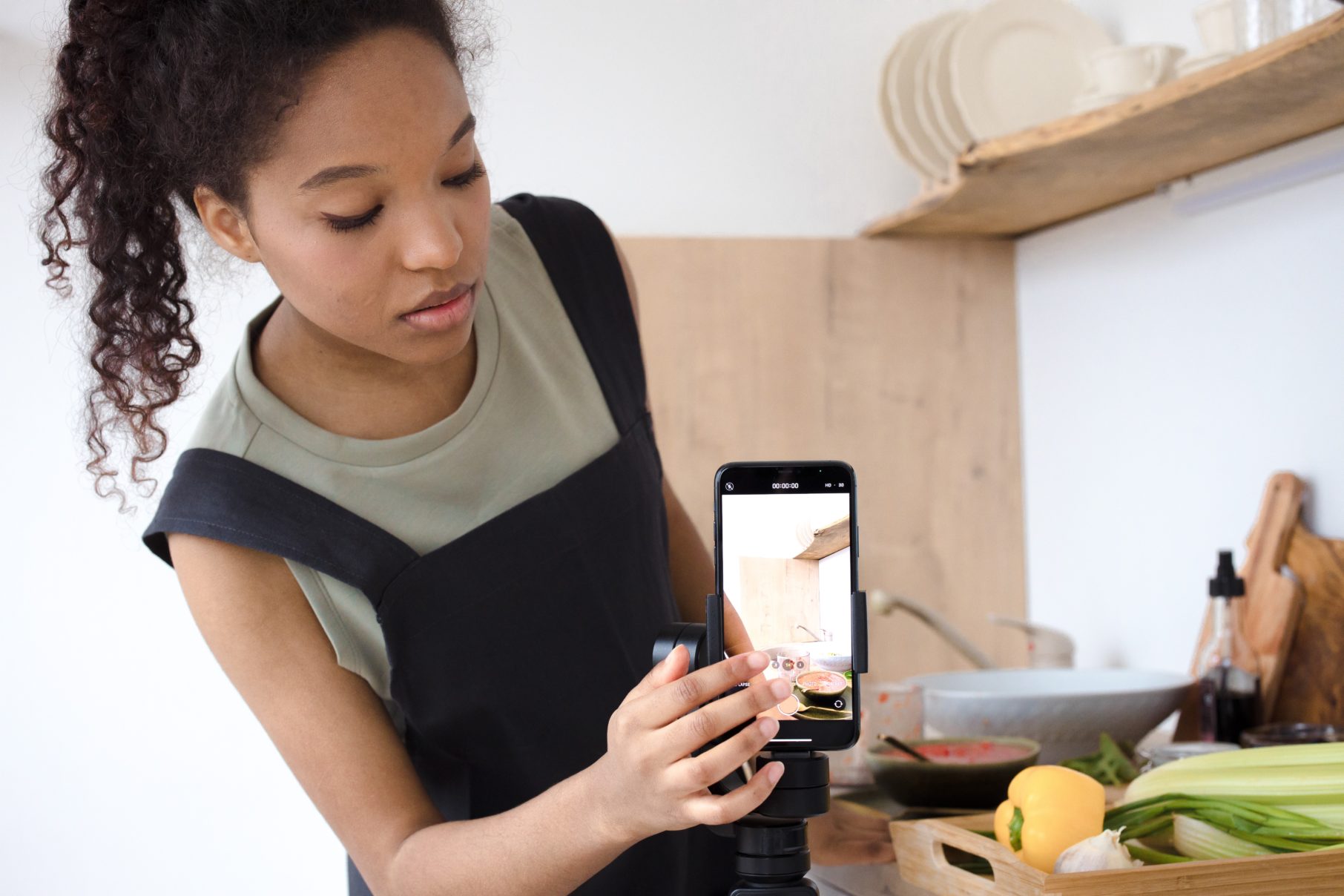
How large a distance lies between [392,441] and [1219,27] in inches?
36.9

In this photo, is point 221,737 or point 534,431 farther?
point 221,737

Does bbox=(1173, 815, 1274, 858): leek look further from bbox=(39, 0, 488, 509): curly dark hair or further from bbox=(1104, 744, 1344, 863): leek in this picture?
bbox=(39, 0, 488, 509): curly dark hair

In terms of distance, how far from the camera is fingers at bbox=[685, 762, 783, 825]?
572 mm

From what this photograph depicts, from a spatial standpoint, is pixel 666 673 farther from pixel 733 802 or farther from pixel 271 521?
pixel 271 521

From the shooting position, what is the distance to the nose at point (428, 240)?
2.43 ft

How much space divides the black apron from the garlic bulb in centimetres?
28

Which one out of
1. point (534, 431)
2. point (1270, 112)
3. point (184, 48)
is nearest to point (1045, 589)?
point (1270, 112)

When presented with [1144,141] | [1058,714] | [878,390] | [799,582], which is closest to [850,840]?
[1058,714]

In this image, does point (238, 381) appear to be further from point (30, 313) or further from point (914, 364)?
point (914, 364)

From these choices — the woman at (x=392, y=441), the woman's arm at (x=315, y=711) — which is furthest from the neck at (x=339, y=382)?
the woman's arm at (x=315, y=711)

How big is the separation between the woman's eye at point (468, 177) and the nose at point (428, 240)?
39 millimetres

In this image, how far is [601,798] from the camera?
24.1 inches

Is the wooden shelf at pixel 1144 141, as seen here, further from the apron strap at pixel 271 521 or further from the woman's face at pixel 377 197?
the apron strap at pixel 271 521

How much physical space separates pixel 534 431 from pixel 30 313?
3.73 ft
